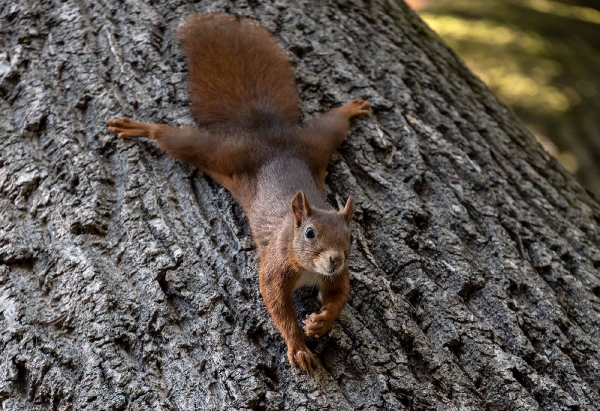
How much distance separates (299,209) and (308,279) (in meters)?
0.29

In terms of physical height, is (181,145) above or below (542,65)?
above

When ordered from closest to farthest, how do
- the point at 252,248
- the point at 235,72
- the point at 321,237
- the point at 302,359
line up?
the point at 302,359
the point at 321,237
the point at 252,248
the point at 235,72

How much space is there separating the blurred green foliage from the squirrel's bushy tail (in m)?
3.73

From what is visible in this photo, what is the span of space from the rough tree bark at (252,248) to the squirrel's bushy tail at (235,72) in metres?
0.08

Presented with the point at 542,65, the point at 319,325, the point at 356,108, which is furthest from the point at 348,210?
the point at 542,65

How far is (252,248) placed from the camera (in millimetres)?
2604

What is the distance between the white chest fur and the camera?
2566 mm

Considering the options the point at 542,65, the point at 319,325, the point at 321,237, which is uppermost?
the point at 321,237

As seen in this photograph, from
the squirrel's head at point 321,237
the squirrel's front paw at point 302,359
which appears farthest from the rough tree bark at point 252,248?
the squirrel's head at point 321,237

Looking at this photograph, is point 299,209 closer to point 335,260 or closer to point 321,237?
point 321,237

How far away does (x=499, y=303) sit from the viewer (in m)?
2.57

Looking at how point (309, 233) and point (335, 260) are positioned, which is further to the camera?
point (309, 233)

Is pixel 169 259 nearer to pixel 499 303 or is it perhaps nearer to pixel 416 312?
pixel 416 312

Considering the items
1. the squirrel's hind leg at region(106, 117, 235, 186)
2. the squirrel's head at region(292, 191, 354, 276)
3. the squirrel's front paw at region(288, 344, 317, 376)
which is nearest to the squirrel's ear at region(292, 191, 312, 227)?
the squirrel's head at region(292, 191, 354, 276)
